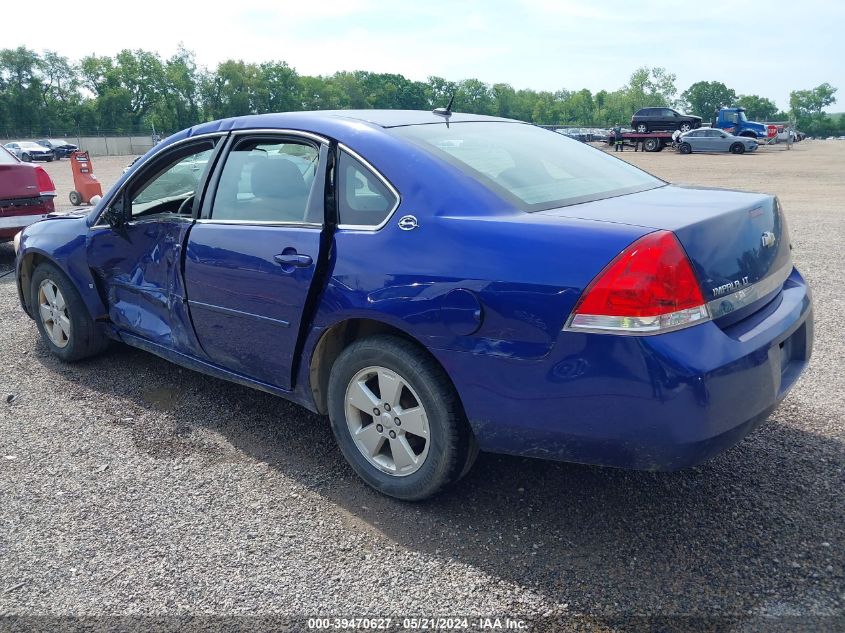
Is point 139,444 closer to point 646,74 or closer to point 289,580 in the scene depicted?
point 289,580

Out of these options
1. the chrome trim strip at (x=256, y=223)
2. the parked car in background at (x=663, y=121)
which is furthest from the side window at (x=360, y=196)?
the parked car in background at (x=663, y=121)

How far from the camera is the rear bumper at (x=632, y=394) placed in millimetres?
2320

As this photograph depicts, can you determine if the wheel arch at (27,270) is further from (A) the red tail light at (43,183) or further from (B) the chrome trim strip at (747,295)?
(B) the chrome trim strip at (747,295)

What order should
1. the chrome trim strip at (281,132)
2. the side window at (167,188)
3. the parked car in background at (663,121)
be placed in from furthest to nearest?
the parked car in background at (663,121) < the side window at (167,188) < the chrome trim strip at (281,132)

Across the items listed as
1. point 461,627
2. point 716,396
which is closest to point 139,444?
point 461,627

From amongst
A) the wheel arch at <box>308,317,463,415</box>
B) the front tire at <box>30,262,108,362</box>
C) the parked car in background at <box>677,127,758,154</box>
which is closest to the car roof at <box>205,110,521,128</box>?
the wheel arch at <box>308,317,463,415</box>

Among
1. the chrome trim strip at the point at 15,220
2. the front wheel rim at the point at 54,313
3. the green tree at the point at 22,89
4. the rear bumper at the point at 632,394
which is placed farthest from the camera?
the green tree at the point at 22,89

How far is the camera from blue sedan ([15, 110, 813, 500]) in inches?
93.7

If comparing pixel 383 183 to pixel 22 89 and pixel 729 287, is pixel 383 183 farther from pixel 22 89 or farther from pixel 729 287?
pixel 22 89

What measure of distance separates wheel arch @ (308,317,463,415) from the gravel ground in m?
0.41

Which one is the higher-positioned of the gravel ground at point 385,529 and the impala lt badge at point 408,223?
the impala lt badge at point 408,223

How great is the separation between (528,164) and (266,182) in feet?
4.24

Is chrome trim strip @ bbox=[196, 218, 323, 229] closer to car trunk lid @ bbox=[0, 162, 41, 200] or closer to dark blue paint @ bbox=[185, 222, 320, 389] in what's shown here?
dark blue paint @ bbox=[185, 222, 320, 389]

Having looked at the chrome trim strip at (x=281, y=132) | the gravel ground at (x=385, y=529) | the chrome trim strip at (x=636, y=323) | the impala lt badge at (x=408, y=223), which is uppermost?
the chrome trim strip at (x=281, y=132)
